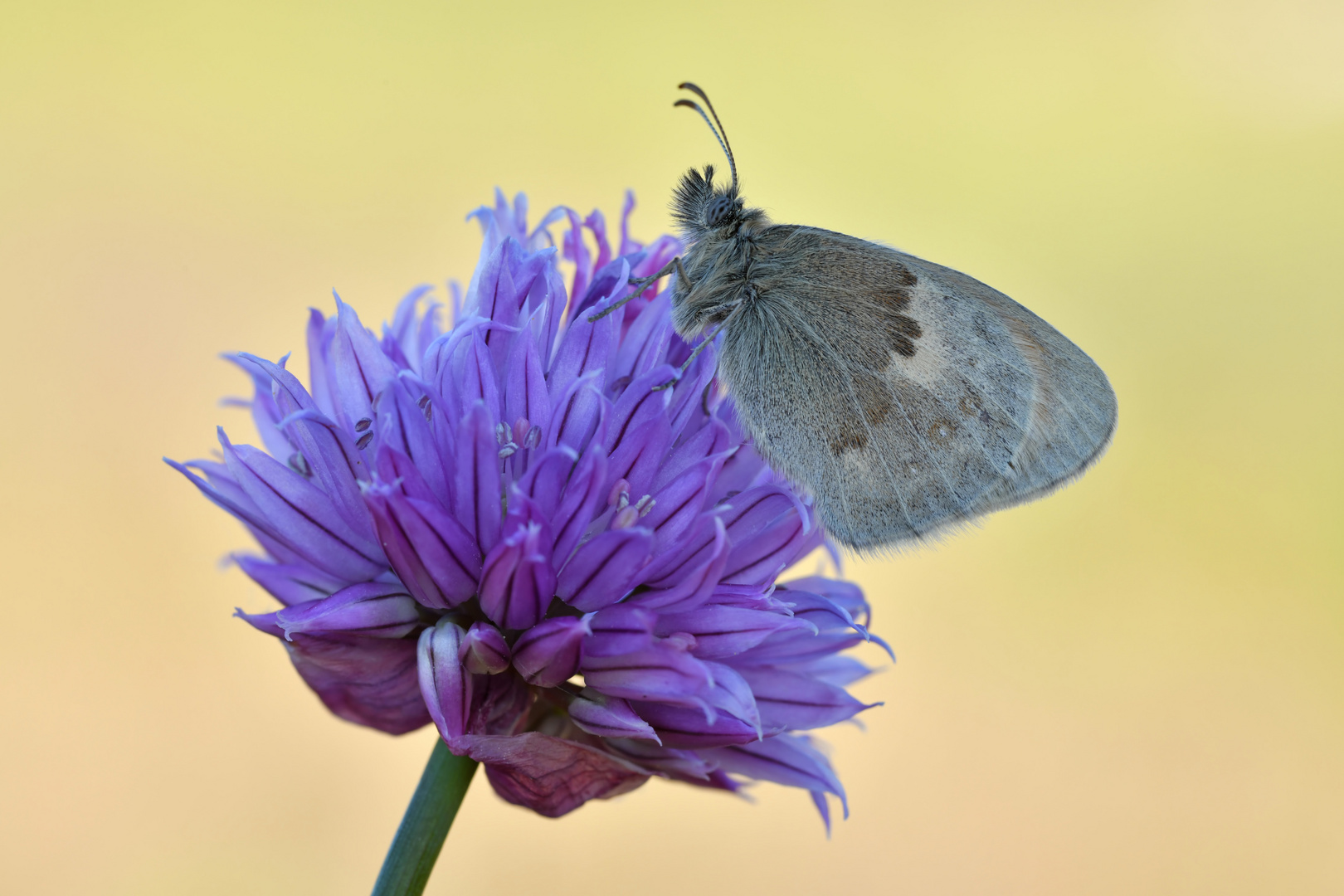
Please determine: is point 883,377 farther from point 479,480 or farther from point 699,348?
point 479,480

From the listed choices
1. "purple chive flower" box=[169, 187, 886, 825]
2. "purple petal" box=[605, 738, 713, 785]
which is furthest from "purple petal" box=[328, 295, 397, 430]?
"purple petal" box=[605, 738, 713, 785]

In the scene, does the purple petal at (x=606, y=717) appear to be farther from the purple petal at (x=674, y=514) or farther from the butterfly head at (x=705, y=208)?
the butterfly head at (x=705, y=208)

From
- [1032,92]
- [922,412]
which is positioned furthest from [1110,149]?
[922,412]

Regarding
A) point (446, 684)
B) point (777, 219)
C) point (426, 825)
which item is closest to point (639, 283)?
point (446, 684)

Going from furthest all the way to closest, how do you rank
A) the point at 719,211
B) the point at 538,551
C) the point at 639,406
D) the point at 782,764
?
the point at 719,211 → the point at 782,764 → the point at 639,406 → the point at 538,551

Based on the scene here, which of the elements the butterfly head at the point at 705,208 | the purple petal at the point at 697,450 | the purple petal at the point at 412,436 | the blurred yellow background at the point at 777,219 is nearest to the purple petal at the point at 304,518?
the purple petal at the point at 412,436

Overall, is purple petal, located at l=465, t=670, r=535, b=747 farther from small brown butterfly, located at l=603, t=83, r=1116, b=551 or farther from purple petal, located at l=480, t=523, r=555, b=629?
small brown butterfly, located at l=603, t=83, r=1116, b=551
